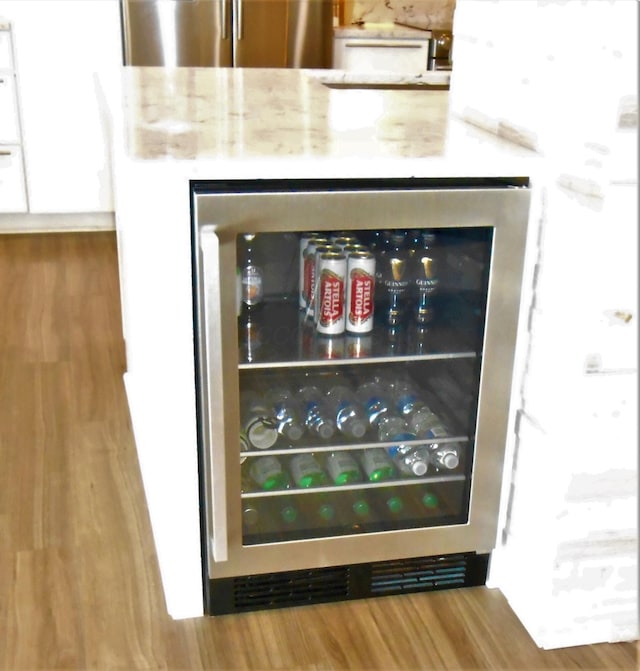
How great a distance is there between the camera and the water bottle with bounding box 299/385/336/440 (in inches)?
67.9

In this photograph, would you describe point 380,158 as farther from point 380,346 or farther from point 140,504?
point 140,504

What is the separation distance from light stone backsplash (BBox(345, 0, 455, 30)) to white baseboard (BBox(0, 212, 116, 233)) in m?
1.95

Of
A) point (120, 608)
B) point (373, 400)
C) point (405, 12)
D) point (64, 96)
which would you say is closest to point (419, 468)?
point (373, 400)

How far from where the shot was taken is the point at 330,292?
5.33ft

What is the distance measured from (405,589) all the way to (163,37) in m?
3.05

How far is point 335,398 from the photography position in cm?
175

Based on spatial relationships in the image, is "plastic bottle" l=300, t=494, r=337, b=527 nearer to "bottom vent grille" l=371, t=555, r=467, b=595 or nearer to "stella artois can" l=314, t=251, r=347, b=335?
"bottom vent grille" l=371, t=555, r=467, b=595

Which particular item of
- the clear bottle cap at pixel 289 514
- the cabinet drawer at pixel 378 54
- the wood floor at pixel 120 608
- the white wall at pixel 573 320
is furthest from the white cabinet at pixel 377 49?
the clear bottle cap at pixel 289 514

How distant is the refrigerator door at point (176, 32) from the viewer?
153 inches

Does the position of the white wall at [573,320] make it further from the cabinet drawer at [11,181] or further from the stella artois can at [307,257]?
the cabinet drawer at [11,181]

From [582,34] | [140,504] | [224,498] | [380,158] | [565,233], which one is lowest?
[140,504]

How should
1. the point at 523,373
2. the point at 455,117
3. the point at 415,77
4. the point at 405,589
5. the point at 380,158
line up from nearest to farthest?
the point at 380,158
the point at 523,373
the point at 405,589
the point at 455,117
the point at 415,77

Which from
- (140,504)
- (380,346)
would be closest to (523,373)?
(380,346)

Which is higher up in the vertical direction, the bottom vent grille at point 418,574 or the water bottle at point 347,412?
the water bottle at point 347,412
